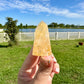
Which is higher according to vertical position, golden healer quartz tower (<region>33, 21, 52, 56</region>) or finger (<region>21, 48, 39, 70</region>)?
golden healer quartz tower (<region>33, 21, 52, 56</region>)

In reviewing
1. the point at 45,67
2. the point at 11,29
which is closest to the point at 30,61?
the point at 45,67

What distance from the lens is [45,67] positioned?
2.70 ft

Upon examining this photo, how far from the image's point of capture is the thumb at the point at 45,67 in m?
0.79

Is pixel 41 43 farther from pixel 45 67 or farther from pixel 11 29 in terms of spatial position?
pixel 11 29

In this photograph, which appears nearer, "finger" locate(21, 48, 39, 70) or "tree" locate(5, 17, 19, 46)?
"finger" locate(21, 48, 39, 70)

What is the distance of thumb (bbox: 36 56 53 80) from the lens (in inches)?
31.0

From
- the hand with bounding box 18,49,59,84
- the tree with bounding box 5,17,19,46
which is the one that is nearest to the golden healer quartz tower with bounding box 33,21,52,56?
the hand with bounding box 18,49,59,84

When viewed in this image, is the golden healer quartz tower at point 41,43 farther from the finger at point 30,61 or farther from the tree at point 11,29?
the tree at point 11,29

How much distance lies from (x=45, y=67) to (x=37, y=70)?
0.10 metres

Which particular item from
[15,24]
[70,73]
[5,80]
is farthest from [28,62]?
[15,24]

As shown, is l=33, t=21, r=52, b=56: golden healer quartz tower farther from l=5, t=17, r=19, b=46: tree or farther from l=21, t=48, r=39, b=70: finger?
l=5, t=17, r=19, b=46: tree

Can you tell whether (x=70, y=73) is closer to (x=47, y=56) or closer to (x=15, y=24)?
(x=47, y=56)

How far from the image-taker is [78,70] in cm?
474

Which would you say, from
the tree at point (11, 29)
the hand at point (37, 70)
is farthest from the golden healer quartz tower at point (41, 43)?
the tree at point (11, 29)
